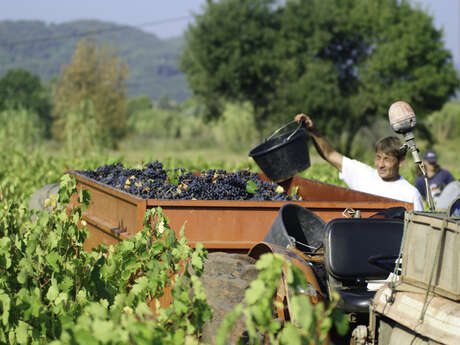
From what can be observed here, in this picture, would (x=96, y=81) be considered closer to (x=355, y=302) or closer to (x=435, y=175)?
(x=435, y=175)

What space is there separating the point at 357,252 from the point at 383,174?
2537mm

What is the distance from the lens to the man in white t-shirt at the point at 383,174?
5691 millimetres

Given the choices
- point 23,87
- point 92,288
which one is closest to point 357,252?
point 92,288

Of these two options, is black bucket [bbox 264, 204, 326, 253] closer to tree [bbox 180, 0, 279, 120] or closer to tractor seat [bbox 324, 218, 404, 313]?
tractor seat [bbox 324, 218, 404, 313]

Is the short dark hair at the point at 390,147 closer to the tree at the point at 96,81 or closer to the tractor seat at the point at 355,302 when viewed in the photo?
the tractor seat at the point at 355,302

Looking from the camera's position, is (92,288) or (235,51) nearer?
(92,288)

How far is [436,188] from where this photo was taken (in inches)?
394

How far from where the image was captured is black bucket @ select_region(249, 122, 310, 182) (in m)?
5.91

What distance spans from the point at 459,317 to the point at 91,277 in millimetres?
1838

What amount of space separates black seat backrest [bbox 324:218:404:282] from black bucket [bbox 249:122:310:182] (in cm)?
235

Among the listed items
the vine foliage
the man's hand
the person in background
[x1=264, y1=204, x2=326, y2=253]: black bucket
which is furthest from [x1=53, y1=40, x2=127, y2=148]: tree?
the vine foliage

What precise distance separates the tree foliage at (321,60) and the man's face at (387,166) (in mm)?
30736

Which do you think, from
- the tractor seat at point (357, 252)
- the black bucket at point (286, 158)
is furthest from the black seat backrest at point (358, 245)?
the black bucket at point (286, 158)

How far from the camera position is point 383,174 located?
5.86 meters
